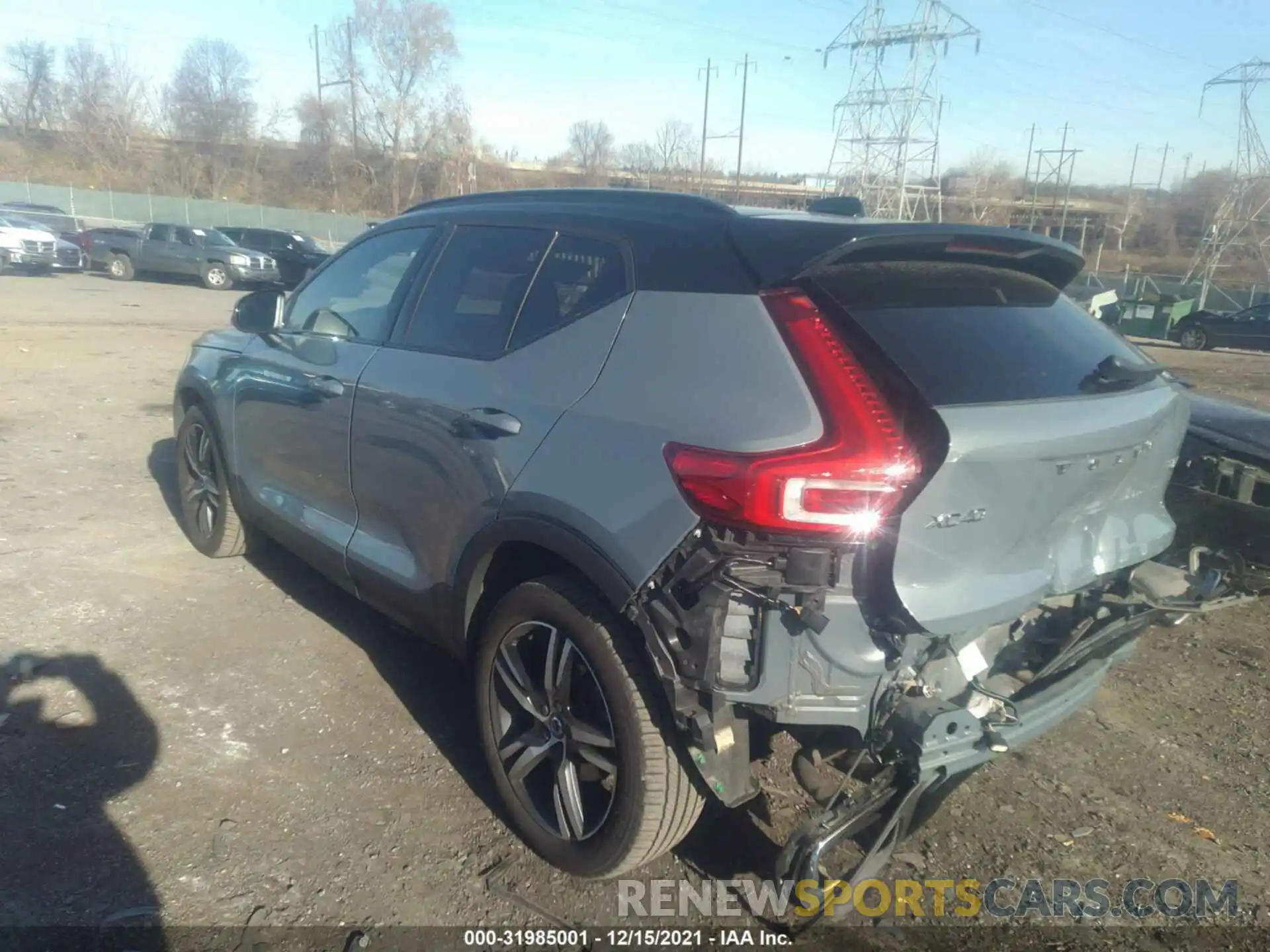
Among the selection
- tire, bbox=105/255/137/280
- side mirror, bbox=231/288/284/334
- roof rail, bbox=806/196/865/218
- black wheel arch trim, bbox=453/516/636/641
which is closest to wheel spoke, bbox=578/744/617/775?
black wheel arch trim, bbox=453/516/636/641

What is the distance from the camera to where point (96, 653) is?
410 cm

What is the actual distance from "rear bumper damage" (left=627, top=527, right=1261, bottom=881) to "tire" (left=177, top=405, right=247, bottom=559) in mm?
3336

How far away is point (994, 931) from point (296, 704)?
261 centimetres

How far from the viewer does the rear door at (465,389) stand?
9.52 ft

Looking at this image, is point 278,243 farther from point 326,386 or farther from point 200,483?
point 326,386

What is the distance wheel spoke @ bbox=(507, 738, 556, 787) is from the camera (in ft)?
9.67

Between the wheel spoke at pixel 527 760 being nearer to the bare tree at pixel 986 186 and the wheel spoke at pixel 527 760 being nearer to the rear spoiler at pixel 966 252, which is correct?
the rear spoiler at pixel 966 252

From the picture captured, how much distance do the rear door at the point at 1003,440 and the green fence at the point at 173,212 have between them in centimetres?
4761

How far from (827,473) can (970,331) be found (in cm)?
74

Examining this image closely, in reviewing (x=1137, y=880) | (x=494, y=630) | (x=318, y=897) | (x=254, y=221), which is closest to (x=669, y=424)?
(x=494, y=630)

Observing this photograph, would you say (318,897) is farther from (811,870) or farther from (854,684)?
(854,684)

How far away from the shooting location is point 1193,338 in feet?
88.6

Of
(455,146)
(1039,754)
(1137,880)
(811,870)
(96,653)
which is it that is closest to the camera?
(811,870)

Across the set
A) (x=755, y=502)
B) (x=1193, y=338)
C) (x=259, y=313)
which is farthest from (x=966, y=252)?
(x=1193, y=338)
